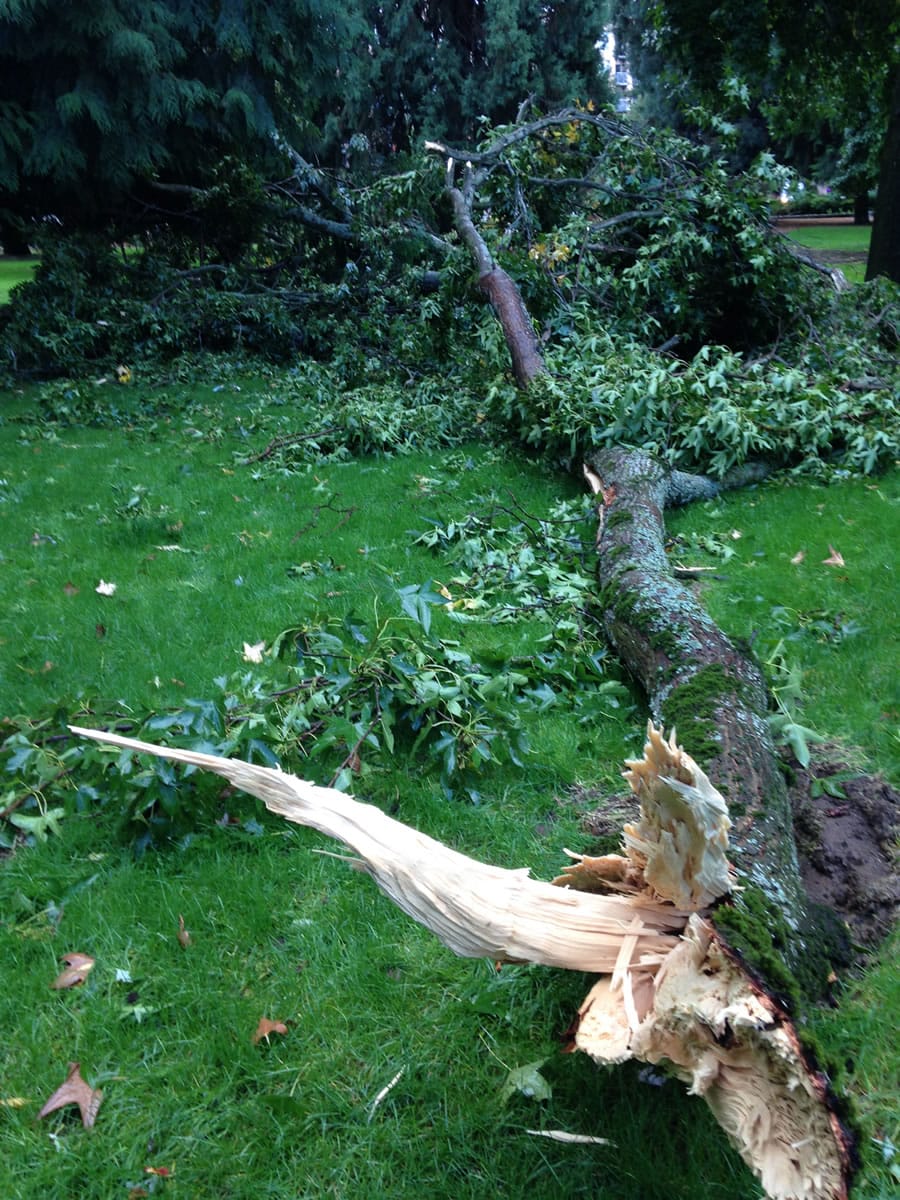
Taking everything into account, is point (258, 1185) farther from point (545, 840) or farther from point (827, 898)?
point (827, 898)

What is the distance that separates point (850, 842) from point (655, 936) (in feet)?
3.65

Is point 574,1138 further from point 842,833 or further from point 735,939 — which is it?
point 842,833

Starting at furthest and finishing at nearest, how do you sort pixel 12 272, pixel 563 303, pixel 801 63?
1. pixel 12 272
2. pixel 801 63
3. pixel 563 303

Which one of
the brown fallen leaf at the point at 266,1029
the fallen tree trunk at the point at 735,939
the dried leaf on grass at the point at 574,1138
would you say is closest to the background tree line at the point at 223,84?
the fallen tree trunk at the point at 735,939

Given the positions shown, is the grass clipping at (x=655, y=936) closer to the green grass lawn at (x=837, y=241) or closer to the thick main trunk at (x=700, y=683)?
the thick main trunk at (x=700, y=683)

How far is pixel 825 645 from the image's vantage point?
3.96m

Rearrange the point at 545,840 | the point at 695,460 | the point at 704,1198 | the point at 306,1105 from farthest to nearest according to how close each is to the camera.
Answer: the point at 695,460 < the point at 545,840 < the point at 306,1105 < the point at 704,1198

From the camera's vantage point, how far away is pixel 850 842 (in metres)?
2.73

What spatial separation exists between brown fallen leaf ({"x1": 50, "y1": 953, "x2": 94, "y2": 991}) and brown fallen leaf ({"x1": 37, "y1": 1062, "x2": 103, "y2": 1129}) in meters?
0.30

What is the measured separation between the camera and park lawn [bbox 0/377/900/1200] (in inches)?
74.4

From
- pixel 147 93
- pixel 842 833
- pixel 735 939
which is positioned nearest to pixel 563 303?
pixel 147 93

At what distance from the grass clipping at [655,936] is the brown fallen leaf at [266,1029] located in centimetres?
49

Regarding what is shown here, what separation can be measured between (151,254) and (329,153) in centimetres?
967

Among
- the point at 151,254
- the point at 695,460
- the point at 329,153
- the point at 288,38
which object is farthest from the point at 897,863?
the point at 329,153
